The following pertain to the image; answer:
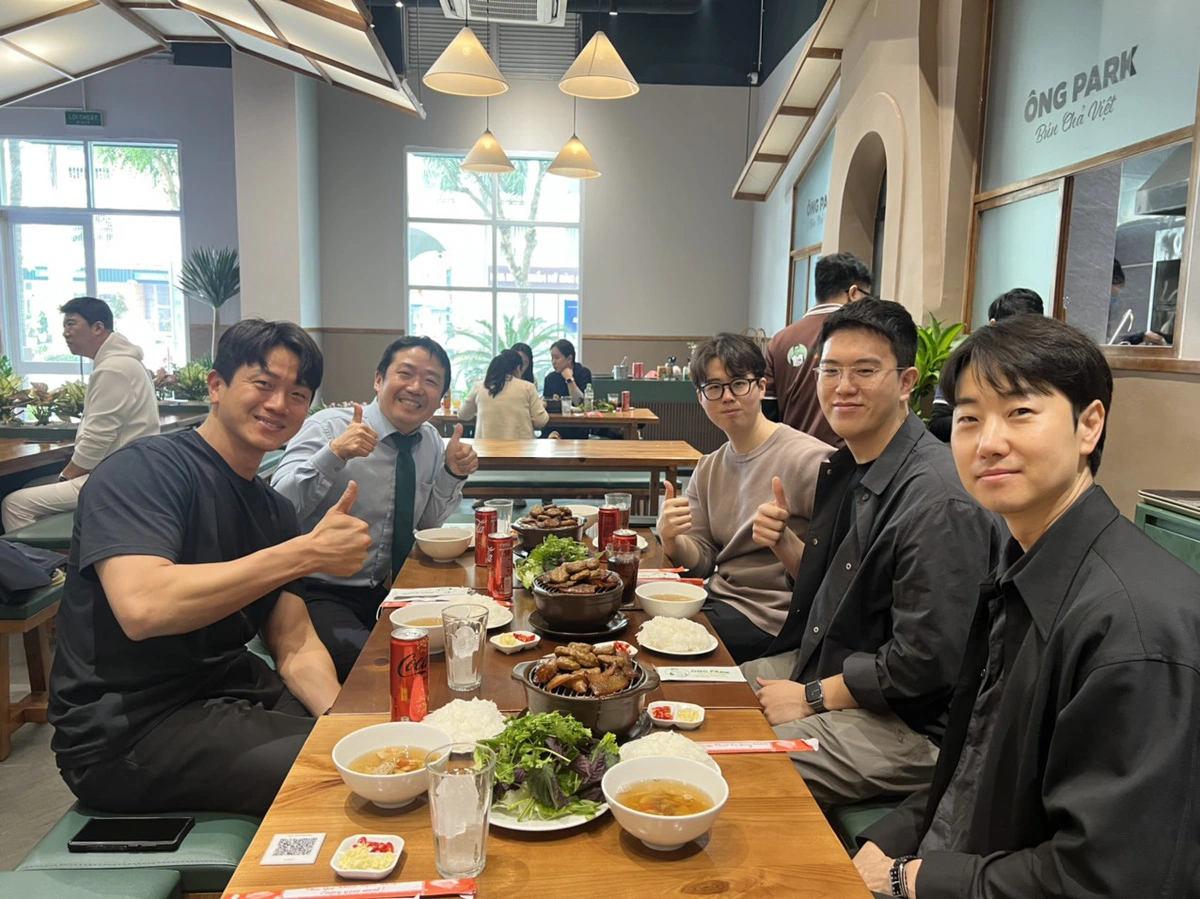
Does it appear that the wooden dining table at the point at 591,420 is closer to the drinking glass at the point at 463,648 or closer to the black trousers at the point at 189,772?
the black trousers at the point at 189,772

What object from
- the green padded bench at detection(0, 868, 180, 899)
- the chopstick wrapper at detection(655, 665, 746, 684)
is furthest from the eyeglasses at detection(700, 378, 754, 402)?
the green padded bench at detection(0, 868, 180, 899)

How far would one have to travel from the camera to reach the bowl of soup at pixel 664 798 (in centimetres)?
102

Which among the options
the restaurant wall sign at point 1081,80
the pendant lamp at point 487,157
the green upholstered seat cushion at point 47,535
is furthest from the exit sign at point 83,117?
the restaurant wall sign at point 1081,80

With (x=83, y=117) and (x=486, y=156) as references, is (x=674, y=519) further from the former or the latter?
(x=83, y=117)

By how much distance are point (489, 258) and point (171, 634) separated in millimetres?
9631

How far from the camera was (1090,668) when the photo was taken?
1.00 m

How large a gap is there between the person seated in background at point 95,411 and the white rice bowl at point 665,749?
4.05 metres

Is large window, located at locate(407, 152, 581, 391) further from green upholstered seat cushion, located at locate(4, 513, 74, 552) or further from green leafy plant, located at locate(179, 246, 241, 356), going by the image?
green upholstered seat cushion, located at locate(4, 513, 74, 552)

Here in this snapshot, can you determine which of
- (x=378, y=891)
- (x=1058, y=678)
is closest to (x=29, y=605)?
(x=378, y=891)

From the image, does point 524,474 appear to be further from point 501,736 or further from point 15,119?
point 15,119

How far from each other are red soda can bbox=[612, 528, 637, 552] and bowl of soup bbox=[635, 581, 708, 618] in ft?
0.36

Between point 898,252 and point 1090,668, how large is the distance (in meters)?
4.51

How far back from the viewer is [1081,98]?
367 cm

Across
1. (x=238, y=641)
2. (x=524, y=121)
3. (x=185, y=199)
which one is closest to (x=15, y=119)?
(x=185, y=199)
